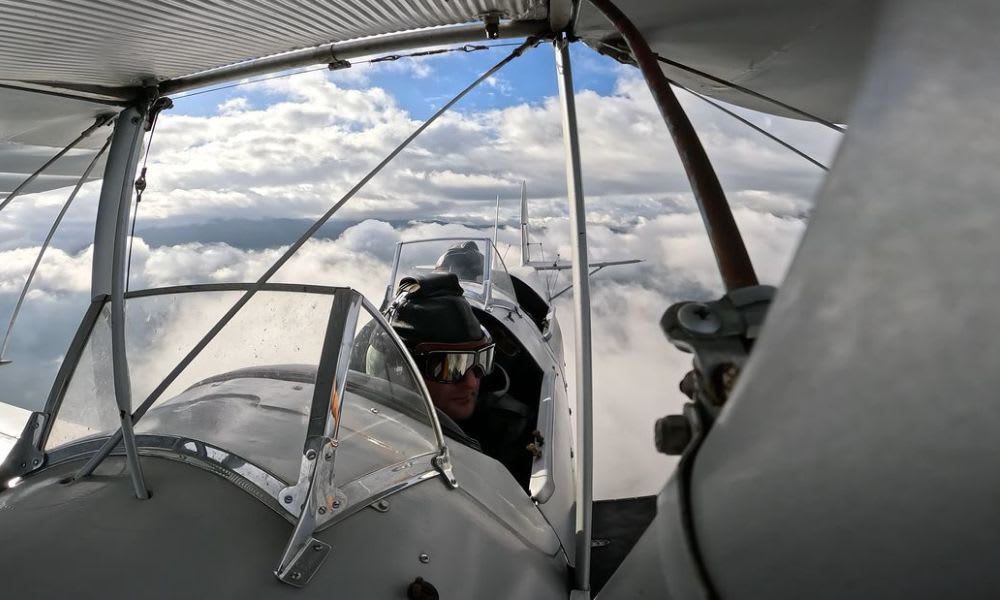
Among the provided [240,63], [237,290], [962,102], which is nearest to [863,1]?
[962,102]

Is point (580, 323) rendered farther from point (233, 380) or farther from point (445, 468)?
point (233, 380)

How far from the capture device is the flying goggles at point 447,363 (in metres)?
2.73

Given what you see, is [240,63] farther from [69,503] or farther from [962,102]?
[962,102]

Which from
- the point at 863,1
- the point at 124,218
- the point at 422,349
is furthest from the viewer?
the point at 422,349

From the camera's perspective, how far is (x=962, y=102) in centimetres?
32

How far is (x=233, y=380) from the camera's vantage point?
162cm

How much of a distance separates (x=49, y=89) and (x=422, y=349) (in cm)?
258

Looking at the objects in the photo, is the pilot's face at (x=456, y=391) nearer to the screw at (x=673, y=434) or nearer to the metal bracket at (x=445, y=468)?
the metal bracket at (x=445, y=468)

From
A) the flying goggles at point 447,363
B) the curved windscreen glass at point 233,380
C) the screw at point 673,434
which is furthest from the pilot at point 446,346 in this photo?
the screw at point 673,434

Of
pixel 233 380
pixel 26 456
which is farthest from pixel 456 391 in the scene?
pixel 26 456

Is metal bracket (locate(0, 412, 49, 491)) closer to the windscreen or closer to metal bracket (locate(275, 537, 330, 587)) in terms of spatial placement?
metal bracket (locate(275, 537, 330, 587))

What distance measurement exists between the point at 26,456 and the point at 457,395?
177cm

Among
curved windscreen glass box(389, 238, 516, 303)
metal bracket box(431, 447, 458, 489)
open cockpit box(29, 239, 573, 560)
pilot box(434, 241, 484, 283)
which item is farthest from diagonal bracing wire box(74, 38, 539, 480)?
pilot box(434, 241, 484, 283)

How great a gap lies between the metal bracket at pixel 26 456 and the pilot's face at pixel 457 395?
156 centimetres
